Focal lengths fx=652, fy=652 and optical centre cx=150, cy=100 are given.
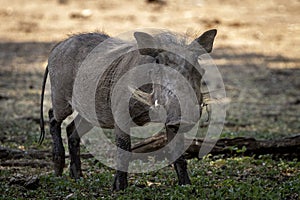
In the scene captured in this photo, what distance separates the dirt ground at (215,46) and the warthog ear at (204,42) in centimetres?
74

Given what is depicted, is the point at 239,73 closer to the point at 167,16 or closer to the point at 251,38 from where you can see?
the point at 251,38

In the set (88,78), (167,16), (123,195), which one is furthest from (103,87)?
(167,16)

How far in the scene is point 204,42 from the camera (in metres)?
4.67

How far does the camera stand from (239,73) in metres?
11.2

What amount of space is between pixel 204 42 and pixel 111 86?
2.64 feet

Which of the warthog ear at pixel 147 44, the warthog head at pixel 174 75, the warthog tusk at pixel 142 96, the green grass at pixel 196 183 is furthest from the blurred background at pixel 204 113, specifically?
the warthog tusk at pixel 142 96

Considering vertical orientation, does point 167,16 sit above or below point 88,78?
below

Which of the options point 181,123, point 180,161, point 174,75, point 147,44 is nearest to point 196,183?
point 180,161

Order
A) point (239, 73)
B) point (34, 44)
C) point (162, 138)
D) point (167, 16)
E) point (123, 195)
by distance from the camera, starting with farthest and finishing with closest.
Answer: point (167, 16)
point (34, 44)
point (239, 73)
point (162, 138)
point (123, 195)

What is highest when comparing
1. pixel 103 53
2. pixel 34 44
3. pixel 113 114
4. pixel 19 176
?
pixel 103 53

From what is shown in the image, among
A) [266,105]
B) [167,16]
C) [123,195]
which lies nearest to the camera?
[123,195]

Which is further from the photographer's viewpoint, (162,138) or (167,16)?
(167,16)

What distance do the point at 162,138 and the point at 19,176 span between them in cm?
128

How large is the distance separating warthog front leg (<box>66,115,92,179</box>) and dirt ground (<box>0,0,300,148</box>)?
890mm
